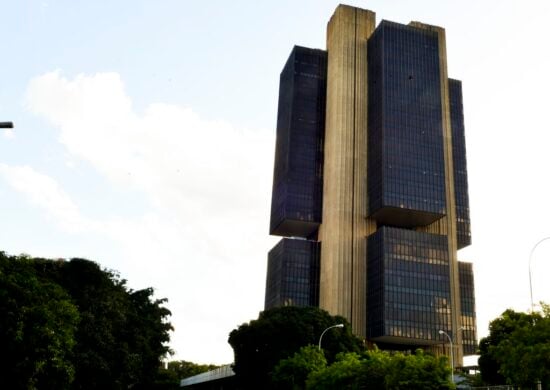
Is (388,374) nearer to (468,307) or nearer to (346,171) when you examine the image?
(346,171)

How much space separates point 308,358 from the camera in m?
73.2

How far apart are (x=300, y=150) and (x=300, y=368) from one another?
111971mm

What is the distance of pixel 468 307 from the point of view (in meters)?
168

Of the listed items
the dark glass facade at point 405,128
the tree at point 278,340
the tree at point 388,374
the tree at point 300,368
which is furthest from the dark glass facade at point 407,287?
the tree at point 388,374

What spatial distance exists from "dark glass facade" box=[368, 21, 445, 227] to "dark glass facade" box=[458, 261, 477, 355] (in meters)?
22.0

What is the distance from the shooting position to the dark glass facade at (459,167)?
581 feet

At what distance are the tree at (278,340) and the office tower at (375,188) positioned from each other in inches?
1959

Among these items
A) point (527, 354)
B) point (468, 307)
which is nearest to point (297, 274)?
point (468, 307)

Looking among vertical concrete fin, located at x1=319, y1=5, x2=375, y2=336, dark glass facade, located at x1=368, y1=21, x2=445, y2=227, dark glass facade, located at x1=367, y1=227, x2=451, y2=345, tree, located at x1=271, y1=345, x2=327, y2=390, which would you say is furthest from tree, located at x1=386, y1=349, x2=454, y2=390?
dark glass facade, located at x1=368, y1=21, x2=445, y2=227

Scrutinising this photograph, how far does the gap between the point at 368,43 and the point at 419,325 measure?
8041 centimetres

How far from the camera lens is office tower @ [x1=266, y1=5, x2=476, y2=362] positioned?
15112 cm

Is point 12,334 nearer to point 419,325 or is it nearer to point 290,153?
point 419,325

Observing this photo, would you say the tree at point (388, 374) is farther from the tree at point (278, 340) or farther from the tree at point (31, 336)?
the tree at point (278, 340)

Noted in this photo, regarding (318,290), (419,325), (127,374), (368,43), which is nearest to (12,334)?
(127,374)
